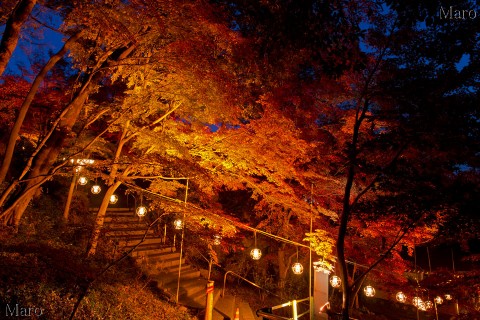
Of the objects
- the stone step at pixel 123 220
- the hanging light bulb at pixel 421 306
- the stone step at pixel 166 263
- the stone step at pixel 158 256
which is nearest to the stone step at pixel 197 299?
the stone step at pixel 166 263

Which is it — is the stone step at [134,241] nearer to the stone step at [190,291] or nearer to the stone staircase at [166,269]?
the stone staircase at [166,269]

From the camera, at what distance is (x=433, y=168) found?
6.62 meters

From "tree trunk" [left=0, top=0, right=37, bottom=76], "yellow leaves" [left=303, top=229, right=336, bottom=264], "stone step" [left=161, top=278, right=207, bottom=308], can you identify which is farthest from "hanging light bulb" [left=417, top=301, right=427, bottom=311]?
"tree trunk" [left=0, top=0, right=37, bottom=76]

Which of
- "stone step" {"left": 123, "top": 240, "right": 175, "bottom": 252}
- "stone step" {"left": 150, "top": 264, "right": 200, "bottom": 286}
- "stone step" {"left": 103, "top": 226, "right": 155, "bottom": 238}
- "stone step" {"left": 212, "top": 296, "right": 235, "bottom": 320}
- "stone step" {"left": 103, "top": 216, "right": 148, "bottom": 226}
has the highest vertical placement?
"stone step" {"left": 103, "top": 216, "right": 148, "bottom": 226}

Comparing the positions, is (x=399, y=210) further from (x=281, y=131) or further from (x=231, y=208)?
(x=231, y=208)

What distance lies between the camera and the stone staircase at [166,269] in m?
12.8

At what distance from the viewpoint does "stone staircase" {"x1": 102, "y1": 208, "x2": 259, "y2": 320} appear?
503 inches

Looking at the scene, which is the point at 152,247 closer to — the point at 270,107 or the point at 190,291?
the point at 190,291

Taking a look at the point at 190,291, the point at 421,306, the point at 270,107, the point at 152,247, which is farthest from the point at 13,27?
the point at 421,306

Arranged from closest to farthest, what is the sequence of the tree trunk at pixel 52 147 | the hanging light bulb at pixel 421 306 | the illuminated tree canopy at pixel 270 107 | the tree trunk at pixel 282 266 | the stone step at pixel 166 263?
the illuminated tree canopy at pixel 270 107 → the tree trunk at pixel 52 147 → the hanging light bulb at pixel 421 306 → the stone step at pixel 166 263 → the tree trunk at pixel 282 266

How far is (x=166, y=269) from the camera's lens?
14172mm

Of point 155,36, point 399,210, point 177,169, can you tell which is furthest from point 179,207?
point 399,210

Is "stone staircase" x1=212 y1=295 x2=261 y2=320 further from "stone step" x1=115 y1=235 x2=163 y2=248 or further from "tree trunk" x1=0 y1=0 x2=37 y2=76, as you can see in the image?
"tree trunk" x1=0 y1=0 x2=37 y2=76

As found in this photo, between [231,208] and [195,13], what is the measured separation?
14.7 meters
